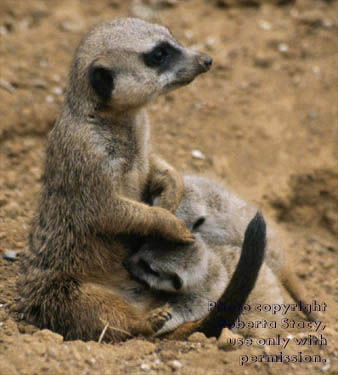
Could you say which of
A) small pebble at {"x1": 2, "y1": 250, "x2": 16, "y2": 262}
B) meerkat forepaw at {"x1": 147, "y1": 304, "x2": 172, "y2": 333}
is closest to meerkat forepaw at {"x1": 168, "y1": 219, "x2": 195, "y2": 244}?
meerkat forepaw at {"x1": 147, "y1": 304, "x2": 172, "y2": 333}

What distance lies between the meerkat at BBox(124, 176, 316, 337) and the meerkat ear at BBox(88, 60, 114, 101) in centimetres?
91

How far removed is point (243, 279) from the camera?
109 inches

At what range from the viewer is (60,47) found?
5699 mm

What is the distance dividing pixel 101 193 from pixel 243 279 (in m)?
0.91

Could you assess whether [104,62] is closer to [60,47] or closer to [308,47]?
[60,47]

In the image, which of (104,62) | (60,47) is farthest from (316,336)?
(60,47)

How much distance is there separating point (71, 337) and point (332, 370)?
1357 millimetres

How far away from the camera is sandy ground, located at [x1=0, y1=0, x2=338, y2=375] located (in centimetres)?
451

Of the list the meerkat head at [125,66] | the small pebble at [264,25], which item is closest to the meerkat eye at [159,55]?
the meerkat head at [125,66]

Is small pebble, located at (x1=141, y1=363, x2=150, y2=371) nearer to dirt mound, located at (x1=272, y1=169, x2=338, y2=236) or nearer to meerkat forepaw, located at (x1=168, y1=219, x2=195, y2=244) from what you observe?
meerkat forepaw, located at (x1=168, y1=219, x2=195, y2=244)

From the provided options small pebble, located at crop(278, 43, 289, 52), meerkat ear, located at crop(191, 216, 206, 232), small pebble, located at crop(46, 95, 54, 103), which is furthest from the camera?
small pebble, located at crop(278, 43, 289, 52)

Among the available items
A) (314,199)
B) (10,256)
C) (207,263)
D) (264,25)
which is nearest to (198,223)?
(207,263)

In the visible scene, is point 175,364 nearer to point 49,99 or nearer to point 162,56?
point 162,56

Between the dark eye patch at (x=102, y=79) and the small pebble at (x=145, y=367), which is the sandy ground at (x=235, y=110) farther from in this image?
the dark eye patch at (x=102, y=79)
